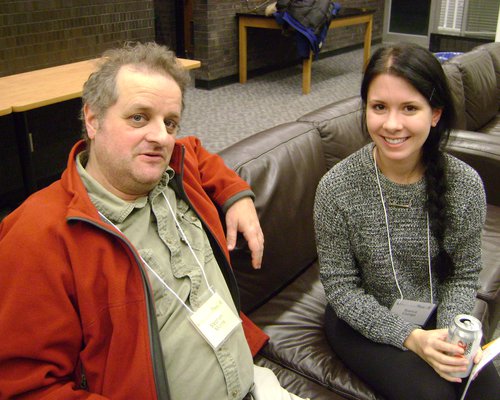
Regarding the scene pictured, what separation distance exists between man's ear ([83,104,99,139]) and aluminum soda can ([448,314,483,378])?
0.95m

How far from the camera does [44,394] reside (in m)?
1.00

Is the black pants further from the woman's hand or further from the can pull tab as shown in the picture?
the can pull tab

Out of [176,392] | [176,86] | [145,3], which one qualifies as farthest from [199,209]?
[145,3]

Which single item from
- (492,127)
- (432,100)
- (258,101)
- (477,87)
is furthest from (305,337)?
(258,101)

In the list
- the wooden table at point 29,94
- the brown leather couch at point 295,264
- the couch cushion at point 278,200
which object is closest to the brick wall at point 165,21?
the wooden table at point 29,94

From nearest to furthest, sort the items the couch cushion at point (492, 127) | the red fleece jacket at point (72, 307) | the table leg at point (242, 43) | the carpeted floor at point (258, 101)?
the red fleece jacket at point (72, 307) → the couch cushion at point (492, 127) → the carpeted floor at point (258, 101) → the table leg at point (242, 43)

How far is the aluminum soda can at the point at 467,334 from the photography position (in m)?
1.21

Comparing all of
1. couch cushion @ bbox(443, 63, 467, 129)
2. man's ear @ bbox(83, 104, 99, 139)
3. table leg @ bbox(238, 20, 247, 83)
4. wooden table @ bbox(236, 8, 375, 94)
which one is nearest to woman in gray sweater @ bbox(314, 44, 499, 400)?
man's ear @ bbox(83, 104, 99, 139)

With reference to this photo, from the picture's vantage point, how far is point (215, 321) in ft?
4.09

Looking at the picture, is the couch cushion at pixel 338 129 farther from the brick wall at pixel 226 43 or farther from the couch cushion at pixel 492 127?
the brick wall at pixel 226 43

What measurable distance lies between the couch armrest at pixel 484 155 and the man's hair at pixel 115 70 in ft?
5.67

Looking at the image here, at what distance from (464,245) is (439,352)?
365 millimetres

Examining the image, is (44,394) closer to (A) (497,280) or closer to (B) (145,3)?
(A) (497,280)

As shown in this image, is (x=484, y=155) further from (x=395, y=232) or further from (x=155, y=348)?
(x=155, y=348)
